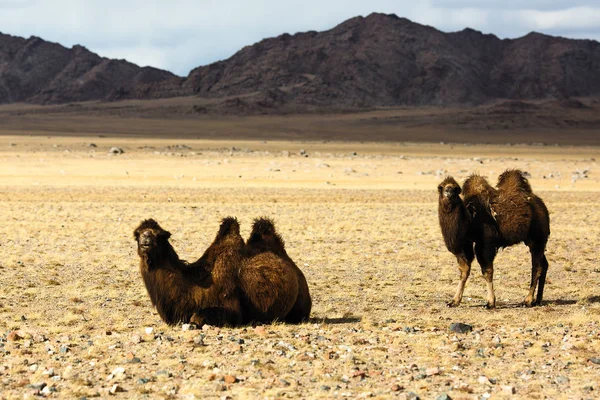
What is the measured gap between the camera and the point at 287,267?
29.4 feet

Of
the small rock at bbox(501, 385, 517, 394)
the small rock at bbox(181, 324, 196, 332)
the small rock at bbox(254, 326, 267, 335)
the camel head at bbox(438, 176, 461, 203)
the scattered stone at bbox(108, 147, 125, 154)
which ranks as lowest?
the small rock at bbox(501, 385, 517, 394)

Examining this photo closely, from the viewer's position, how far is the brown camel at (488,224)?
10.7 meters

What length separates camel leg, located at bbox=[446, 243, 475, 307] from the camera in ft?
35.6

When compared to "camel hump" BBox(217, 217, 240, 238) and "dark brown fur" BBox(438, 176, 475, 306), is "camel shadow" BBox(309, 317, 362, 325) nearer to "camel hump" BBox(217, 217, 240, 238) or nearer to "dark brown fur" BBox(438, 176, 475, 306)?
"camel hump" BBox(217, 217, 240, 238)

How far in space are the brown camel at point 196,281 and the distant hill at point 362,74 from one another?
383 feet

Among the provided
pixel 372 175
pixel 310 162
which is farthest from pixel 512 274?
pixel 310 162

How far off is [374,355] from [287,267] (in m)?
1.60

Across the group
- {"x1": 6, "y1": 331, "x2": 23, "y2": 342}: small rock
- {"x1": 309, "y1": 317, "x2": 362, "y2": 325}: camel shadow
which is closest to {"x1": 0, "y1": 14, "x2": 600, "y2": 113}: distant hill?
{"x1": 309, "y1": 317, "x2": 362, "y2": 325}: camel shadow

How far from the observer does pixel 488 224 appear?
10852mm

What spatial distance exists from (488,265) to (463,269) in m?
0.30

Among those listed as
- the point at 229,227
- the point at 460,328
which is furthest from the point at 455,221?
the point at 229,227

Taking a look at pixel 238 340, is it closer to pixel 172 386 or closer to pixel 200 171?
pixel 172 386

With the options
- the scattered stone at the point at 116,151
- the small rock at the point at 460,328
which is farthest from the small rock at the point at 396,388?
the scattered stone at the point at 116,151

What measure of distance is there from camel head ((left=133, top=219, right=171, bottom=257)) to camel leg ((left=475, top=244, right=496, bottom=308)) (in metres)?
4.15
